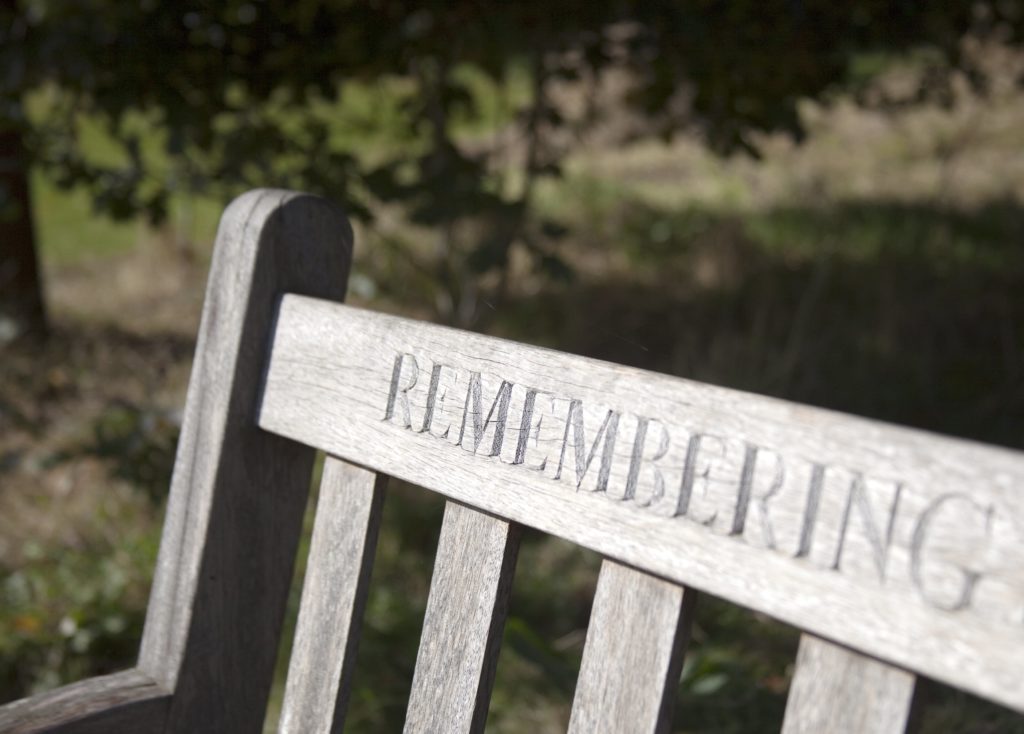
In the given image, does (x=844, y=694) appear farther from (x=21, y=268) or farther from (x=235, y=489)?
(x=21, y=268)

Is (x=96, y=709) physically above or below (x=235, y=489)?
below

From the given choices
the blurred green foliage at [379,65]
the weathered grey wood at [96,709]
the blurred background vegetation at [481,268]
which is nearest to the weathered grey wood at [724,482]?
the weathered grey wood at [96,709]

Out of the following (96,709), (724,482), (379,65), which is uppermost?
(379,65)

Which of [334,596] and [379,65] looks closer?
[334,596]

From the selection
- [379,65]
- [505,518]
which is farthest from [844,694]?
[379,65]

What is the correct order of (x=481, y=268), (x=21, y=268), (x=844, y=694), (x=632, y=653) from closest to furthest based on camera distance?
1. (x=844, y=694)
2. (x=632, y=653)
3. (x=481, y=268)
4. (x=21, y=268)

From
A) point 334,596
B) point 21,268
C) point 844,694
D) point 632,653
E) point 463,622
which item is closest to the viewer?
point 844,694

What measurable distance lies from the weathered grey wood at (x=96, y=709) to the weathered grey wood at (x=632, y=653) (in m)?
0.50

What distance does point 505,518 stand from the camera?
816 mm

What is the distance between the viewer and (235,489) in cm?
103

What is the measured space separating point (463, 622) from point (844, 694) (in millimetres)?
336

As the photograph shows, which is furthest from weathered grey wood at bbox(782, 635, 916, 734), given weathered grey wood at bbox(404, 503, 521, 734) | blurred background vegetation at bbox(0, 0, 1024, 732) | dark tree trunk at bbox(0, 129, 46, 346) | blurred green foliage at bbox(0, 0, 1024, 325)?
dark tree trunk at bbox(0, 129, 46, 346)

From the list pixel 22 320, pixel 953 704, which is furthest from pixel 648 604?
pixel 22 320

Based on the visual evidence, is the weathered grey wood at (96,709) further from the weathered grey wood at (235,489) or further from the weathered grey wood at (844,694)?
the weathered grey wood at (844,694)
